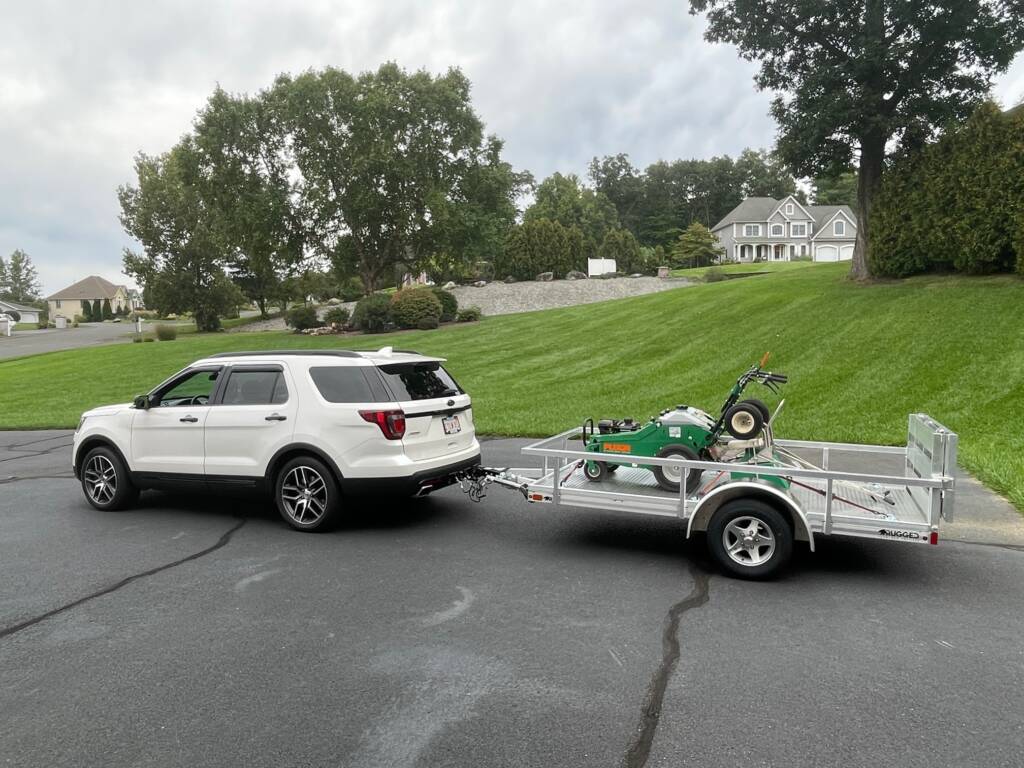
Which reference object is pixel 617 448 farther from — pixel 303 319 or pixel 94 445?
pixel 303 319

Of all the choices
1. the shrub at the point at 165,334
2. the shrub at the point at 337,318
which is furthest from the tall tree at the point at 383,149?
the shrub at the point at 165,334

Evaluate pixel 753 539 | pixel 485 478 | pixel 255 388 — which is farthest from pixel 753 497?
pixel 255 388

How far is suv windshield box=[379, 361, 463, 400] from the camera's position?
21.9ft

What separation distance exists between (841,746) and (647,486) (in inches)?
122

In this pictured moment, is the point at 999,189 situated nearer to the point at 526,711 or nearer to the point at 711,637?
the point at 711,637

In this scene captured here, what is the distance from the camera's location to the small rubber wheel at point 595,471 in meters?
6.37

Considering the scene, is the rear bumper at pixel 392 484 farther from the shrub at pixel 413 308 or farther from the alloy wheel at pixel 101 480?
the shrub at pixel 413 308

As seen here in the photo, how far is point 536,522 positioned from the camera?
6926 millimetres

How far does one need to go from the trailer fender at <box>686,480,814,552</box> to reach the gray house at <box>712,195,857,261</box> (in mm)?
73588

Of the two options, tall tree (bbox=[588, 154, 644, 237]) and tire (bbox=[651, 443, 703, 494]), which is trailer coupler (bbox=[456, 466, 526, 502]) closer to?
tire (bbox=[651, 443, 703, 494])

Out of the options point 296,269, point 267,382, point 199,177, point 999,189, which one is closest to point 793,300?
point 999,189

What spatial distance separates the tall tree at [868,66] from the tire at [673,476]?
1751 centimetres

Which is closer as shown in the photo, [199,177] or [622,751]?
[622,751]

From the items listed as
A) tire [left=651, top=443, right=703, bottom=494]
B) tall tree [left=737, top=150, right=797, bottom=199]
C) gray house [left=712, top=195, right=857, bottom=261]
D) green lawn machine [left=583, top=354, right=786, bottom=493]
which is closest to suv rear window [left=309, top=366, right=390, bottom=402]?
green lawn machine [left=583, top=354, right=786, bottom=493]
